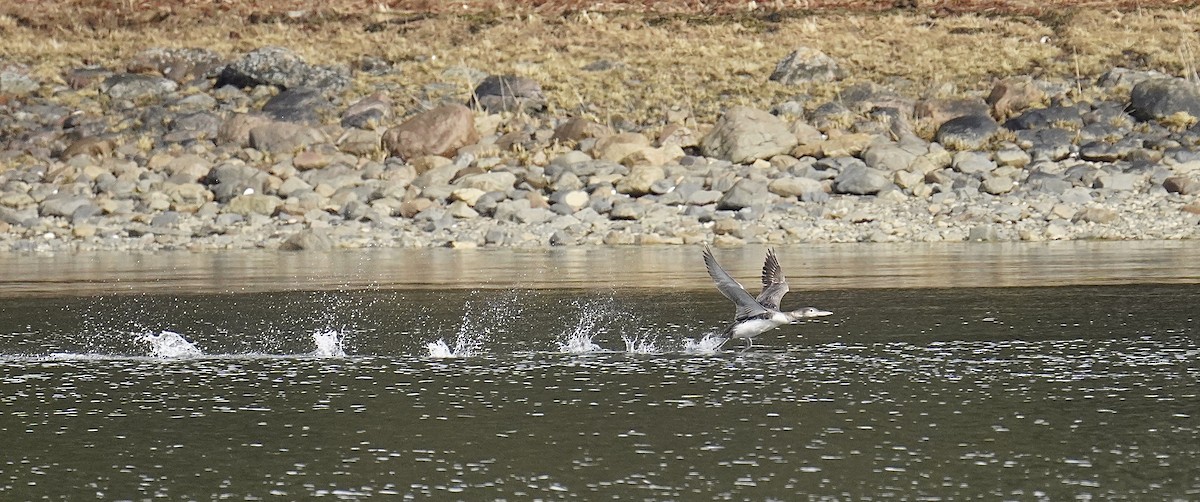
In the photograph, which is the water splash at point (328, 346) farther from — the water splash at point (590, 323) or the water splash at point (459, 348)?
the water splash at point (590, 323)

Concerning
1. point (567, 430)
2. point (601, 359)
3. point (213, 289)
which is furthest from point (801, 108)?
point (567, 430)

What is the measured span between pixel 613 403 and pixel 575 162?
1045 inches

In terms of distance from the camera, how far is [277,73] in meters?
49.1

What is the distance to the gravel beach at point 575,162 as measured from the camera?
3206 centimetres

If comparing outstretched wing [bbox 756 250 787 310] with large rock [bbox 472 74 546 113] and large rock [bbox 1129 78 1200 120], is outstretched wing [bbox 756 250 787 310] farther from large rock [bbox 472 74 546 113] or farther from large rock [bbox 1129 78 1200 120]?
large rock [bbox 472 74 546 113]

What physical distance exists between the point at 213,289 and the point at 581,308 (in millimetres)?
6028

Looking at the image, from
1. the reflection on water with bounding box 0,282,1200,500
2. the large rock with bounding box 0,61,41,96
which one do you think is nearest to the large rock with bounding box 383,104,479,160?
the large rock with bounding box 0,61,41,96

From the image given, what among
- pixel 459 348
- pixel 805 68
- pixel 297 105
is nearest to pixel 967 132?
pixel 805 68

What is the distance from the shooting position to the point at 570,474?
869cm

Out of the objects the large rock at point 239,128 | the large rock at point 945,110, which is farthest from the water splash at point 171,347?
the large rock at point 945,110

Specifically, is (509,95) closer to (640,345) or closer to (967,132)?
(967,132)

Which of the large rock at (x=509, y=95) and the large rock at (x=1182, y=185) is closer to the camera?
the large rock at (x=1182, y=185)

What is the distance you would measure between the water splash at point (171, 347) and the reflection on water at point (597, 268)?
588 cm

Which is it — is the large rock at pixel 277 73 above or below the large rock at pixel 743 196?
above
